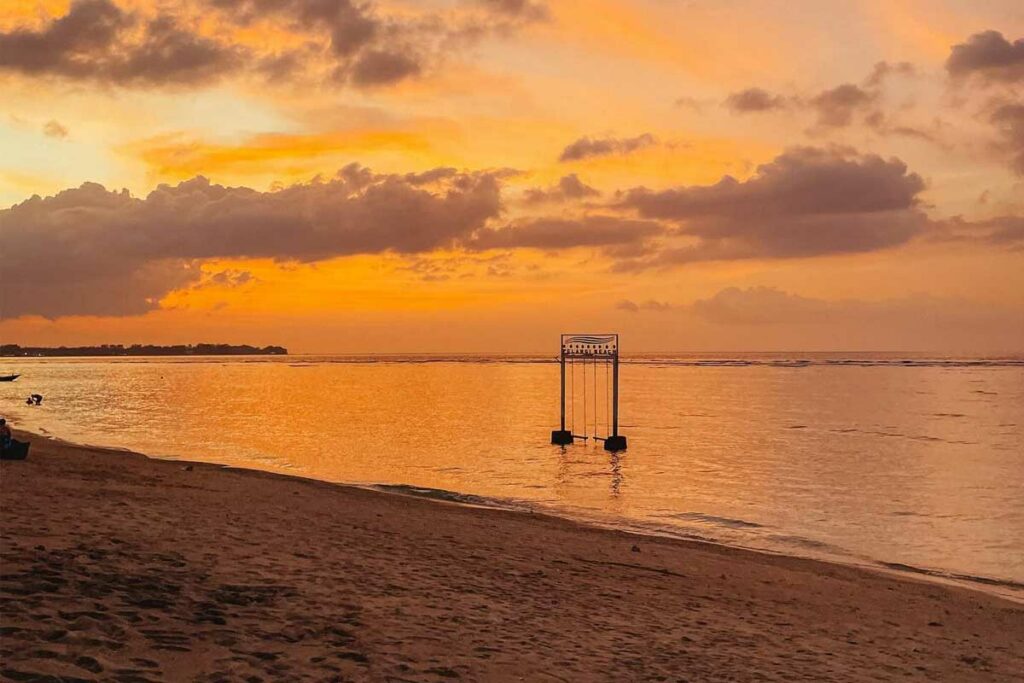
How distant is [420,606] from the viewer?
10633 millimetres

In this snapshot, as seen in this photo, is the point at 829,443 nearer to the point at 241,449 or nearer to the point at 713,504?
the point at 713,504

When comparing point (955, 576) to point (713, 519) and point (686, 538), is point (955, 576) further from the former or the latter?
point (713, 519)

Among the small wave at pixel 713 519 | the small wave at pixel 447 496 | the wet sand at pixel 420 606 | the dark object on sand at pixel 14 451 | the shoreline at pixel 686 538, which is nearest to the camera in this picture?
the wet sand at pixel 420 606

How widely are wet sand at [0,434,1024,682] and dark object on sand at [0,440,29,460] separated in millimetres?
7238

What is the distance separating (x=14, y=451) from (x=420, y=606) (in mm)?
18804

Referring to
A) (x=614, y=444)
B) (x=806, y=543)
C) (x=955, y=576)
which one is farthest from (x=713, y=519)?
(x=614, y=444)

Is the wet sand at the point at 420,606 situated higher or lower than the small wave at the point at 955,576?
higher

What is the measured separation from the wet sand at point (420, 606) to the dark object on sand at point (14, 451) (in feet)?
23.7

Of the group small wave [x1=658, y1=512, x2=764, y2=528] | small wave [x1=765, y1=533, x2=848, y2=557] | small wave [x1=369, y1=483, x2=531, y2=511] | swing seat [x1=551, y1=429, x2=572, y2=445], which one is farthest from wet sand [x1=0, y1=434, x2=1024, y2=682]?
swing seat [x1=551, y1=429, x2=572, y2=445]

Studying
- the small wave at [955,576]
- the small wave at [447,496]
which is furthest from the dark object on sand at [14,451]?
the small wave at [955,576]

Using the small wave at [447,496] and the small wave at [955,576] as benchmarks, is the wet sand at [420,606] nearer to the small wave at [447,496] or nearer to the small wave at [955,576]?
the small wave at [955,576]

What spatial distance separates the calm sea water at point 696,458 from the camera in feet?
72.4

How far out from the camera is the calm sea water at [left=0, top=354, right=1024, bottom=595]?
22078 millimetres

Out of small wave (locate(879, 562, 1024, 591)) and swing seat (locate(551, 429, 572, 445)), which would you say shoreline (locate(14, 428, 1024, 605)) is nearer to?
small wave (locate(879, 562, 1024, 591))
